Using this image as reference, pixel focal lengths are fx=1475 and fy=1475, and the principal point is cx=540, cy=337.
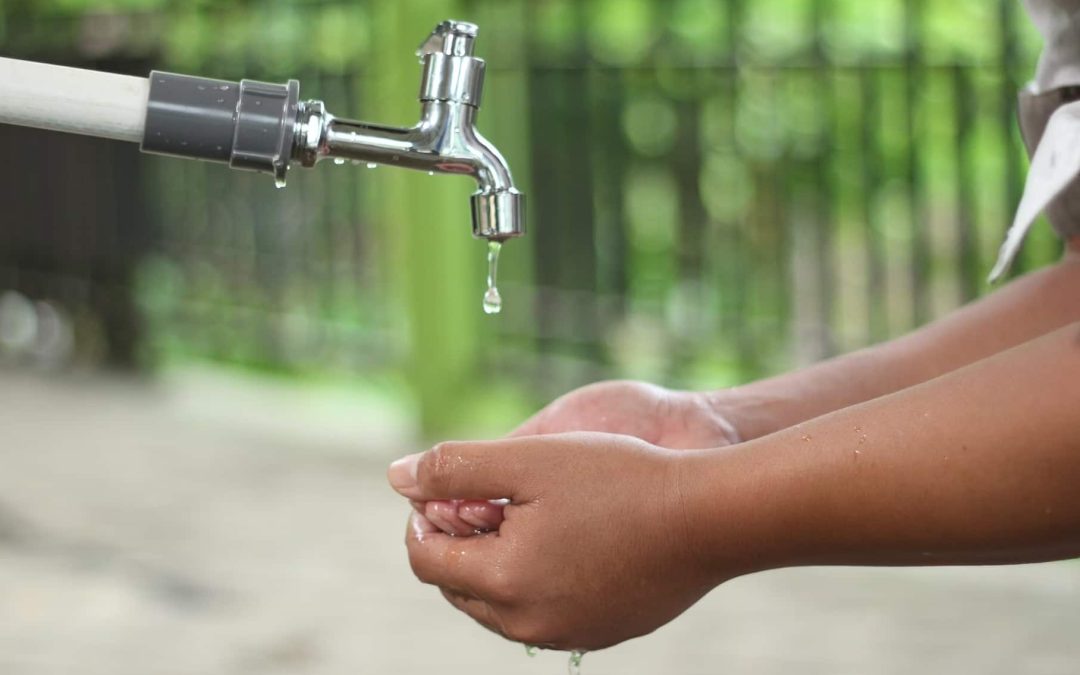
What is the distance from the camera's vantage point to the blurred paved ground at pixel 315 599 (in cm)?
219

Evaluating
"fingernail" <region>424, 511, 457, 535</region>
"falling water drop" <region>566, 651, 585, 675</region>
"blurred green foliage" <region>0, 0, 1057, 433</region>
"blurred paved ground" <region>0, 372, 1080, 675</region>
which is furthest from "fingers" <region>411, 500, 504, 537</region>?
"blurred green foliage" <region>0, 0, 1057, 433</region>

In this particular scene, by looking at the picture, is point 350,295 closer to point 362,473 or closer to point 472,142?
point 362,473

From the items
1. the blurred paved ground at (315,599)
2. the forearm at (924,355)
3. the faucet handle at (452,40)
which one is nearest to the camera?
the faucet handle at (452,40)

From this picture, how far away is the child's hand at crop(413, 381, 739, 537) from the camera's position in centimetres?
125

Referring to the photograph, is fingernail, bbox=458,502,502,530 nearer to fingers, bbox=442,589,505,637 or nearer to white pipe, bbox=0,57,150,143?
fingers, bbox=442,589,505,637

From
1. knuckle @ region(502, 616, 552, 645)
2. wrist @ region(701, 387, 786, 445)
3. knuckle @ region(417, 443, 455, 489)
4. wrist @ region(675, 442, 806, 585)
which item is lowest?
knuckle @ region(502, 616, 552, 645)

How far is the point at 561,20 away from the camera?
3.38m

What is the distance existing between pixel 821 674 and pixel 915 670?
13 centimetres

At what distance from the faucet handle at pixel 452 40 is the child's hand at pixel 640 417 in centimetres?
39

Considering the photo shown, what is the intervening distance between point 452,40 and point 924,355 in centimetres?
53

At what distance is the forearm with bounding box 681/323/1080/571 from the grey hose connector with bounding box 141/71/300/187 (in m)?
0.34

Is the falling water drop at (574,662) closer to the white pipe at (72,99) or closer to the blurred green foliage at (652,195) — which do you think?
the white pipe at (72,99)

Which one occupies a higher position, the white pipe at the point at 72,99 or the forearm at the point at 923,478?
the white pipe at the point at 72,99

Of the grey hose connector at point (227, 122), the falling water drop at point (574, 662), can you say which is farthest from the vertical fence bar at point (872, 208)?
the grey hose connector at point (227, 122)
